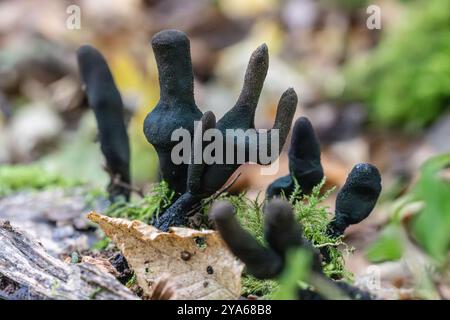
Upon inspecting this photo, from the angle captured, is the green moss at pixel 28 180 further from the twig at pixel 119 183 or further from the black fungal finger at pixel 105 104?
the black fungal finger at pixel 105 104

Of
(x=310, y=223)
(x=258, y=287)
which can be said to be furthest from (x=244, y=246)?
(x=310, y=223)

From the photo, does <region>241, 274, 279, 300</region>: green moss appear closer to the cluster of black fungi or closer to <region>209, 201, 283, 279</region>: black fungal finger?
the cluster of black fungi

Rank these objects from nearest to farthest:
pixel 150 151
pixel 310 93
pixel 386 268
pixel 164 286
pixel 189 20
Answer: pixel 164 286, pixel 386 268, pixel 150 151, pixel 310 93, pixel 189 20

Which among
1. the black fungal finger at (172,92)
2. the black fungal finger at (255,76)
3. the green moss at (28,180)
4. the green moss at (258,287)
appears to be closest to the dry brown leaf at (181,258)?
the green moss at (258,287)

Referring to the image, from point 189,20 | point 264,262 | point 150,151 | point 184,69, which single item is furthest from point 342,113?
point 264,262

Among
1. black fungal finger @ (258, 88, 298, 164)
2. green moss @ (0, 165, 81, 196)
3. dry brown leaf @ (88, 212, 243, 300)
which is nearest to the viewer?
dry brown leaf @ (88, 212, 243, 300)

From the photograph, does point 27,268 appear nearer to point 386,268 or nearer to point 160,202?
point 160,202

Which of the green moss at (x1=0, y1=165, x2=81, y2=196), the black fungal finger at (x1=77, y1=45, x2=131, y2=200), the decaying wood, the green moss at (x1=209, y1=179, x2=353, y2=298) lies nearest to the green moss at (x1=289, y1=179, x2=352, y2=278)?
the green moss at (x1=209, y1=179, x2=353, y2=298)
